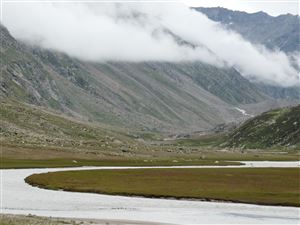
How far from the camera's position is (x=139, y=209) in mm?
75062

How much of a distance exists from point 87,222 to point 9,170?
78.0m

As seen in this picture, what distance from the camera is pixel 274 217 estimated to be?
70.0 meters

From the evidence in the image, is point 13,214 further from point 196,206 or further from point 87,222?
point 196,206

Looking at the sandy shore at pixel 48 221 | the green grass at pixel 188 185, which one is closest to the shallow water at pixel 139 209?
the sandy shore at pixel 48 221

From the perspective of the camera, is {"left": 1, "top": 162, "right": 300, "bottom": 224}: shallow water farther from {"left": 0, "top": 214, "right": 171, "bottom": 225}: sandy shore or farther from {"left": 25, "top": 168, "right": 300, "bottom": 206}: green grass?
{"left": 25, "top": 168, "right": 300, "bottom": 206}: green grass

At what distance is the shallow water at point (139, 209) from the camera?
67.8 meters

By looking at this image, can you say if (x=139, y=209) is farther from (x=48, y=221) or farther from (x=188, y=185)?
(x=188, y=185)

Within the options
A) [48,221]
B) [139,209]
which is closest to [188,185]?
[139,209]

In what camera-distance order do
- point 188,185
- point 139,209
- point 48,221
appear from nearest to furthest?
point 48,221
point 139,209
point 188,185

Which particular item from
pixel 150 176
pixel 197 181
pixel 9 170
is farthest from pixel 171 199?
pixel 9 170

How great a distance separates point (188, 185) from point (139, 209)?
95.5 feet

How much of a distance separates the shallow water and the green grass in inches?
182

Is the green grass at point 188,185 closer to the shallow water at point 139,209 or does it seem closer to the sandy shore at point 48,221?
the shallow water at point 139,209

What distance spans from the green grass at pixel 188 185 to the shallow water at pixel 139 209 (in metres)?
4.61
